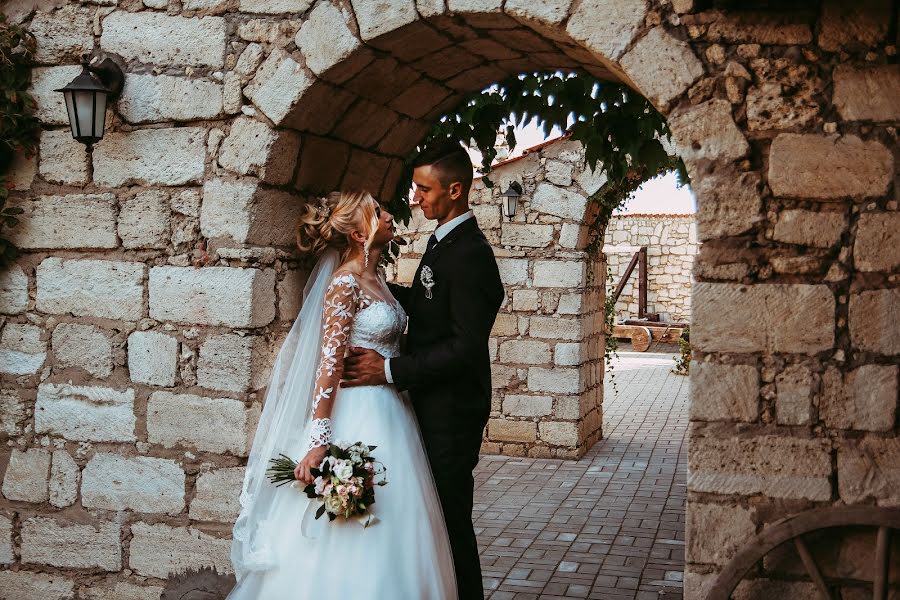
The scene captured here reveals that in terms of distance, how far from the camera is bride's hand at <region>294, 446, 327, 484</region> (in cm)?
312

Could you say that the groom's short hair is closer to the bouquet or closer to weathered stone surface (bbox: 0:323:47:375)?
the bouquet

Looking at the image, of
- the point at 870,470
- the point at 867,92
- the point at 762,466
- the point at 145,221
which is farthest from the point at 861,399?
the point at 145,221

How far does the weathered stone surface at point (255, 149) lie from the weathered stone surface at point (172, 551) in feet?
5.03

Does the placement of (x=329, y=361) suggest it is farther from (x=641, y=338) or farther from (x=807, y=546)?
(x=641, y=338)

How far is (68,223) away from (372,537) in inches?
77.5

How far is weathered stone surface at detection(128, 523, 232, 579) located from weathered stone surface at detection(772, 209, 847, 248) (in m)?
2.50

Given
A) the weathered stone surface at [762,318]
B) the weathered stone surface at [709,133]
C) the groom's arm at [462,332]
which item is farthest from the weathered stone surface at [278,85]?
the weathered stone surface at [762,318]

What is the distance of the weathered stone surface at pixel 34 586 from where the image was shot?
3875mm

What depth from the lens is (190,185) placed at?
3684mm

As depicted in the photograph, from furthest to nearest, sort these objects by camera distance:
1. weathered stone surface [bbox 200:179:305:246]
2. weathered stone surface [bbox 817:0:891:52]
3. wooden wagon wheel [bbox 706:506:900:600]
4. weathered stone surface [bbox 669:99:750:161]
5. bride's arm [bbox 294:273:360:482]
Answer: weathered stone surface [bbox 200:179:305:246], bride's arm [bbox 294:273:360:482], weathered stone surface [bbox 669:99:750:161], weathered stone surface [bbox 817:0:891:52], wooden wagon wheel [bbox 706:506:900:600]

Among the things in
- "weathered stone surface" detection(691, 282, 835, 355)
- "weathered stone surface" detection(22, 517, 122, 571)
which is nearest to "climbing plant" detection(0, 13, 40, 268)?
"weathered stone surface" detection(22, 517, 122, 571)

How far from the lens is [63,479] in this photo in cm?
387

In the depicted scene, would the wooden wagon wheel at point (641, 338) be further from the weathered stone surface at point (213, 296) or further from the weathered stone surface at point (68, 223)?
the weathered stone surface at point (68, 223)

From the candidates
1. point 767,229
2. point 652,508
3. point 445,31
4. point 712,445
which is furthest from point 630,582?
point 445,31
